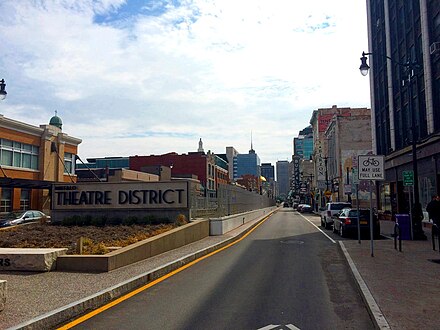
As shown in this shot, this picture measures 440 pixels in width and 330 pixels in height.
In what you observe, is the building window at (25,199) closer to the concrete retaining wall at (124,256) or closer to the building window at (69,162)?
the building window at (69,162)

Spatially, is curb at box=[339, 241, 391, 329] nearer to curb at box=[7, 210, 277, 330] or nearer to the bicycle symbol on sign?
the bicycle symbol on sign

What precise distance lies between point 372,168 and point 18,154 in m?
38.4

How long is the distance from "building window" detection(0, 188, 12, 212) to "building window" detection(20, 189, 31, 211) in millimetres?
1645

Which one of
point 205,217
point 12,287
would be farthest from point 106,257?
point 205,217

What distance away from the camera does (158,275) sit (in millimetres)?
10695

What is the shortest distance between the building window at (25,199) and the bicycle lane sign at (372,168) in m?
37.7

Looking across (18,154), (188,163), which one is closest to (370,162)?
(18,154)

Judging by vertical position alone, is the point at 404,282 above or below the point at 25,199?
below

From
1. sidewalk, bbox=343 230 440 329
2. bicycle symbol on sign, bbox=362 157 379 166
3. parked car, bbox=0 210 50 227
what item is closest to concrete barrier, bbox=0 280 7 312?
sidewalk, bbox=343 230 440 329

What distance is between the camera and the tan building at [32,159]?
137ft

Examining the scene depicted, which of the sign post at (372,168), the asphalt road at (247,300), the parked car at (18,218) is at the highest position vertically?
the sign post at (372,168)

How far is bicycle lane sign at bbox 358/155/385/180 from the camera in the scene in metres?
14.1

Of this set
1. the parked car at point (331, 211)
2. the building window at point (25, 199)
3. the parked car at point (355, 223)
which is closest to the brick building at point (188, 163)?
the building window at point (25, 199)

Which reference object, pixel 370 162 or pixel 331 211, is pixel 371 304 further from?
pixel 331 211
